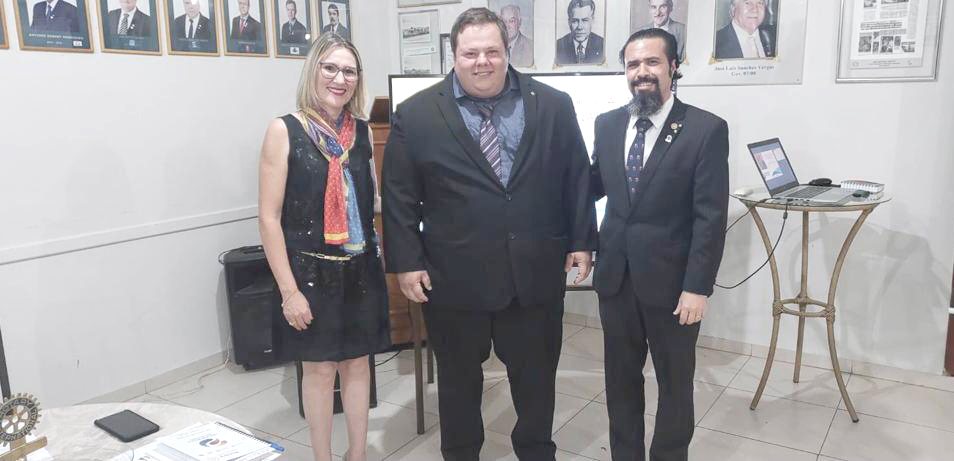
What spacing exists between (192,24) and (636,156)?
215cm

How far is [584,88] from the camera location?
301cm

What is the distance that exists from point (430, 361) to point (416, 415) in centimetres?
27

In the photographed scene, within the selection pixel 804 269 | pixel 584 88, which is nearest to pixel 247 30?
pixel 584 88

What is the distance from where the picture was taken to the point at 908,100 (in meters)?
2.85

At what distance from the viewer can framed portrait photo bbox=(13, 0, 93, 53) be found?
8.27 feet

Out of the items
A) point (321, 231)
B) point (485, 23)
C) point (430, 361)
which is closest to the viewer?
point (485, 23)

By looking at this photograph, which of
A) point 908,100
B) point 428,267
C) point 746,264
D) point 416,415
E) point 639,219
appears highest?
point 908,100

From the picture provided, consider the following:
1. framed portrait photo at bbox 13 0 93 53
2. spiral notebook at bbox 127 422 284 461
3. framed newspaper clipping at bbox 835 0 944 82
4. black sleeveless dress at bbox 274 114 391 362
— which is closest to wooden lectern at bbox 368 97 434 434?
black sleeveless dress at bbox 274 114 391 362

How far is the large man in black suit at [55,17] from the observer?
2551mm

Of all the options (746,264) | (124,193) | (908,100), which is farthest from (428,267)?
(908,100)

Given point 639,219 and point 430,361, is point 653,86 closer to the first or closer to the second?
point 639,219

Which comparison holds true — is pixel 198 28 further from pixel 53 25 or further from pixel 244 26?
pixel 53 25

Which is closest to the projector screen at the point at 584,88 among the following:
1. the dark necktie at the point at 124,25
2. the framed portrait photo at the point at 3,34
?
the dark necktie at the point at 124,25

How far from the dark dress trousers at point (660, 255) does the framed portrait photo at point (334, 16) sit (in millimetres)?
2124
